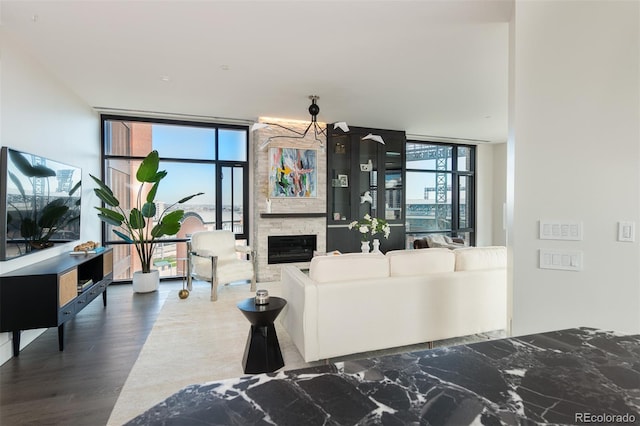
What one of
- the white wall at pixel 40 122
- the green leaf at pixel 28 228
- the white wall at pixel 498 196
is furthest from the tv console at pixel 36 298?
the white wall at pixel 498 196

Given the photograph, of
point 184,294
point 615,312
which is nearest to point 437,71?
point 615,312

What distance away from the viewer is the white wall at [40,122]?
2.85m

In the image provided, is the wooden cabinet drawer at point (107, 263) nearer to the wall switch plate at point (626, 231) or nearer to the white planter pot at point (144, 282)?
the white planter pot at point (144, 282)

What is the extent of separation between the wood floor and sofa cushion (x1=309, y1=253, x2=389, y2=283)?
1.66 meters

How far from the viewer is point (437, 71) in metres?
3.72

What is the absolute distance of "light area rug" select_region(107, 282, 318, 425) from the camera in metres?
2.32

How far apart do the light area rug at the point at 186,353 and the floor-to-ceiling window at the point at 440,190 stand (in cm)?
484

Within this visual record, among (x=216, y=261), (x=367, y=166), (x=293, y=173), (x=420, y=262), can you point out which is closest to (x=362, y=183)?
(x=367, y=166)

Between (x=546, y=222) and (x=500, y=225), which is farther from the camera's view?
(x=500, y=225)

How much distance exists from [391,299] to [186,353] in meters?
1.86

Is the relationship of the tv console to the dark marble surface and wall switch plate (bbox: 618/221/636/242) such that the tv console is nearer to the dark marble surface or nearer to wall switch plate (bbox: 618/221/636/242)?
the dark marble surface

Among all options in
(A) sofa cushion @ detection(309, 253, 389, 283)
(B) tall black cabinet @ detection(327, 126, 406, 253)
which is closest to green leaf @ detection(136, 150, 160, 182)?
(B) tall black cabinet @ detection(327, 126, 406, 253)

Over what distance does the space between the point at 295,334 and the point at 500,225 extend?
23.2ft

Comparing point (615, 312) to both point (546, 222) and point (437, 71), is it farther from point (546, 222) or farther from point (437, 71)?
point (437, 71)
